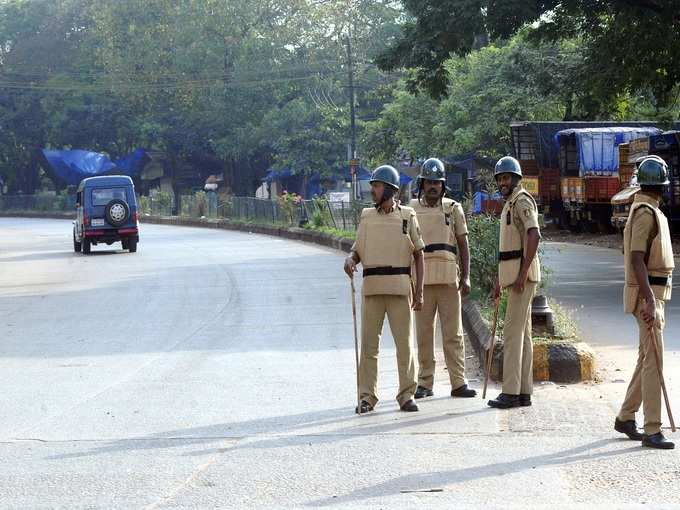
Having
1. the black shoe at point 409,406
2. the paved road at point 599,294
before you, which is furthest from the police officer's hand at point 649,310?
the paved road at point 599,294

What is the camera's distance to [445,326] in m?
9.78

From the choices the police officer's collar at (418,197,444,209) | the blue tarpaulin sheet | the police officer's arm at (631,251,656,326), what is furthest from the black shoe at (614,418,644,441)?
the blue tarpaulin sheet

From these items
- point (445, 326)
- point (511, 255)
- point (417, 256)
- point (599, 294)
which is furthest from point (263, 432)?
point (599, 294)

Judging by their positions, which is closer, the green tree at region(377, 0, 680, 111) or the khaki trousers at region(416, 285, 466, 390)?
the khaki trousers at region(416, 285, 466, 390)

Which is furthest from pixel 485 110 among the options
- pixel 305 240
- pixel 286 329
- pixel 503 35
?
pixel 286 329

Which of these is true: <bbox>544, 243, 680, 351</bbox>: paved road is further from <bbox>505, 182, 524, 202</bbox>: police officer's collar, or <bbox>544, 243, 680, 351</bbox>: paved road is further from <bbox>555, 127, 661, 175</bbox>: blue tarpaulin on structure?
<bbox>555, 127, 661, 175</bbox>: blue tarpaulin on structure

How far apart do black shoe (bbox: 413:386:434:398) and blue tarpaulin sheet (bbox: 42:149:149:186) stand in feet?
223

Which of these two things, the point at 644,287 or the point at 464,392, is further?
the point at 464,392

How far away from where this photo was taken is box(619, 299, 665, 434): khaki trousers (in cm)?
762

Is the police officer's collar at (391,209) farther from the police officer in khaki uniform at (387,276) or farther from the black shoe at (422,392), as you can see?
the black shoe at (422,392)

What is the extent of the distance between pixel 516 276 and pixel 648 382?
5.45ft

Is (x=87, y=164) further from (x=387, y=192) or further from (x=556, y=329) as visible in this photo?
(x=387, y=192)

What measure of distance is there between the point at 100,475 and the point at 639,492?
114 inches

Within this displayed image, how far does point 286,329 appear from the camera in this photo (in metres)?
15.2
